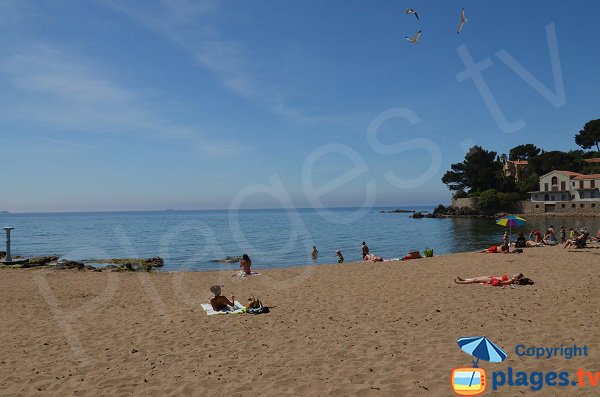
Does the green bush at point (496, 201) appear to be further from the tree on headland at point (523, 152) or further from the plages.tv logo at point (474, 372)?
the plages.tv logo at point (474, 372)

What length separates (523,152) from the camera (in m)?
111

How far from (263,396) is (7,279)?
60.6 feet

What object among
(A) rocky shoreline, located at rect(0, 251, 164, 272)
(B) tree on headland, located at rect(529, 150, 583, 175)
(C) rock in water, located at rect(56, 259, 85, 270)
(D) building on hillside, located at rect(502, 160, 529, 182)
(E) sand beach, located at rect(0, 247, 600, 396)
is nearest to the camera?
(E) sand beach, located at rect(0, 247, 600, 396)

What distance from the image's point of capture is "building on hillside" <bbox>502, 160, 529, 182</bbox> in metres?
99.6

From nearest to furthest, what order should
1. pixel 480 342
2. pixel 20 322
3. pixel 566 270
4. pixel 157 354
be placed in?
1. pixel 480 342
2. pixel 157 354
3. pixel 20 322
4. pixel 566 270

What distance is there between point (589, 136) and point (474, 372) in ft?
386

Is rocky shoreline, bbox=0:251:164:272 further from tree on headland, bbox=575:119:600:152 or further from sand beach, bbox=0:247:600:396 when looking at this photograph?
tree on headland, bbox=575:119:600:152

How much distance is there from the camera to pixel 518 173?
328ft

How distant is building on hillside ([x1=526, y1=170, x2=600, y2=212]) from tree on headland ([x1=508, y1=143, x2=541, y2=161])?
93.8 feet

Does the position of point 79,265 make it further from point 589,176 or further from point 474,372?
point 589,176

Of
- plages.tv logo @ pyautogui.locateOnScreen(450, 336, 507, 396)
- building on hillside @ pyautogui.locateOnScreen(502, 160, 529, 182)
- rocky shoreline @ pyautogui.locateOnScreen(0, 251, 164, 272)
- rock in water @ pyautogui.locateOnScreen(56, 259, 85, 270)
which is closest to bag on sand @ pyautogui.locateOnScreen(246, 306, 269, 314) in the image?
plages.tv logo @ pyautogui.locateOnScreen(450, 336, 507, 396)

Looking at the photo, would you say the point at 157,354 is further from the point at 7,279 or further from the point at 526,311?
the point at 7,279

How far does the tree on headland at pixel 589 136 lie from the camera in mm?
98312

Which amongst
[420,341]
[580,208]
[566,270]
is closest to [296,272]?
[566,270]
